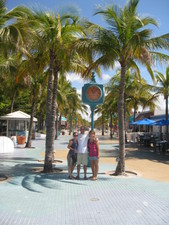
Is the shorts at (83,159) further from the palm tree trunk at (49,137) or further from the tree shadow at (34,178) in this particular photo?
the palm tree trunk at (49,137)

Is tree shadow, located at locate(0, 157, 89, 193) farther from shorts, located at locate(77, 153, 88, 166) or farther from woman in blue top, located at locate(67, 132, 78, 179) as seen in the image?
shorts, located at locate(77, 153, 88, 166)

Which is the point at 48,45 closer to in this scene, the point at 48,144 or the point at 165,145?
the point at 48,144

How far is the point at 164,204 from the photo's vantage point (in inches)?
234

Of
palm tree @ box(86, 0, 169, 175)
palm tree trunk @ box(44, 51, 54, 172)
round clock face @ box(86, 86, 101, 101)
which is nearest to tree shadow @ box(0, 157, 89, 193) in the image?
palm tree trunk @ box(44, 51, 54, 172)

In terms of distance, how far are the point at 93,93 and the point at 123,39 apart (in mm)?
3152

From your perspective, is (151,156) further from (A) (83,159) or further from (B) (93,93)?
(A) (83,159)

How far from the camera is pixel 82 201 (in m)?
6.09

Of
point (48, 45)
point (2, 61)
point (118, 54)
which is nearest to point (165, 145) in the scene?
point (118, 54)

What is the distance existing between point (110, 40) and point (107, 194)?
5261 mm

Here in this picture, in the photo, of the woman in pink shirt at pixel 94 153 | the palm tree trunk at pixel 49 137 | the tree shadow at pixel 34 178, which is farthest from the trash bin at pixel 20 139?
the woman in pink shirt at pixel 94 153

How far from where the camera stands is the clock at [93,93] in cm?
1170

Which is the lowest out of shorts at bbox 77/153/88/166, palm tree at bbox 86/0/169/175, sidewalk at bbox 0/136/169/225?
sidewalk at bbox 0/136/169/225

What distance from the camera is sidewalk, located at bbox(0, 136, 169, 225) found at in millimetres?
4945

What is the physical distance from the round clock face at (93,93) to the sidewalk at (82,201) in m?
4.03
